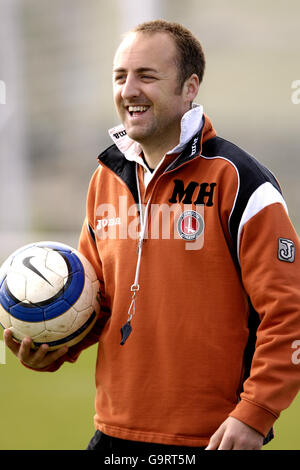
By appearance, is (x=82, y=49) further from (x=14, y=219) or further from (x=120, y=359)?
(x=120, y=359)

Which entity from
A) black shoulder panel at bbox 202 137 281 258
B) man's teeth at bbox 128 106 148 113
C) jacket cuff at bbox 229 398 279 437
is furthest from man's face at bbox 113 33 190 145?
jacket cuff at bbox 229 398 279 437

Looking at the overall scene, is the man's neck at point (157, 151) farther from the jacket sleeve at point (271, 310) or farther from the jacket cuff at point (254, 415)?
the jacket cuff at point (254, 415)

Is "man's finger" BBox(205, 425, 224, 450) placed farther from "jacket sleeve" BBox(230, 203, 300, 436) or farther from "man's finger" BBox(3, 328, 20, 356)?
"man's finger" BBox(3, 328, 20, 356)

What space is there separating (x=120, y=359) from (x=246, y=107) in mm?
5838

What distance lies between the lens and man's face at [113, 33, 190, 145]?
89.8 inches

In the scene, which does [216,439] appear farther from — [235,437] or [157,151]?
[157,151]

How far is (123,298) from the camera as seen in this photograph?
2.28 m

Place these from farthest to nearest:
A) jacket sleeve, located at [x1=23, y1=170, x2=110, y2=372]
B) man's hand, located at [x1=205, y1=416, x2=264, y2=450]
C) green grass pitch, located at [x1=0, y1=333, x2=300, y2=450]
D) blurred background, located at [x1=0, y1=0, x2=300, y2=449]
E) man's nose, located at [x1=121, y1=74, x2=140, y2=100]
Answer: blurred background, located at [x1=0, y1=0, x2=300, y2=449] → green grass pitch, located at [x1=0, y1=333, x2=300, y2=450] → jacket sleeve, located at [x1=23, y1=170, x2=110, y2=372] → man's nose, located at [x1=121, y1=74, x2=140, y2=100] → man's hand, located at [x1=205, y1=416, x2=264, y2=450]

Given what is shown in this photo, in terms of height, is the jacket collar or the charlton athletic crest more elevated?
the jacket collar

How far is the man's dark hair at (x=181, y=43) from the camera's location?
Answer: 2.34 metres

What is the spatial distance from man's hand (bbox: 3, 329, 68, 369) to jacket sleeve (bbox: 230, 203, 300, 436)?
2.16ft

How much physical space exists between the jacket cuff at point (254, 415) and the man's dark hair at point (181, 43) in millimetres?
1012
